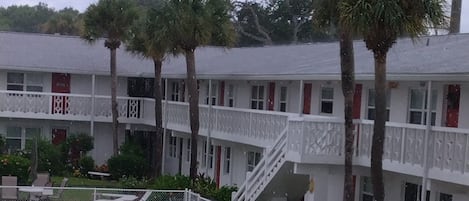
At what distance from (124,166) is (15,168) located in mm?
5318

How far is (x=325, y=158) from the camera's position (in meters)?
20.2

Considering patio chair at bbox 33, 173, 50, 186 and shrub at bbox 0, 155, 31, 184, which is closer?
patio chair at bbox 33, 173, 50, 186

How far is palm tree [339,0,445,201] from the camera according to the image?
15.9 metres

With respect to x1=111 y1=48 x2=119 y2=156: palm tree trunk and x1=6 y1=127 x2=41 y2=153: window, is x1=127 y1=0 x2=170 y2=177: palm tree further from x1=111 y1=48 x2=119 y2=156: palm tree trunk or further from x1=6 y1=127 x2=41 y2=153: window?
x1=6 y1=127 x2=41 y2=153: window

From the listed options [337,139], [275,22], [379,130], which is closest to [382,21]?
[379,130]

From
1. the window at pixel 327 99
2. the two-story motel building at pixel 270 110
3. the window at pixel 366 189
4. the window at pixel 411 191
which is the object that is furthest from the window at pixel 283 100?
the window at pixel 411 191

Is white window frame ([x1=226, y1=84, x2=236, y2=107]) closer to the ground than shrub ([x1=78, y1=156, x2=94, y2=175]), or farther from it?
farther from it

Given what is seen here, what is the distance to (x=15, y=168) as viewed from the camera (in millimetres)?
32719

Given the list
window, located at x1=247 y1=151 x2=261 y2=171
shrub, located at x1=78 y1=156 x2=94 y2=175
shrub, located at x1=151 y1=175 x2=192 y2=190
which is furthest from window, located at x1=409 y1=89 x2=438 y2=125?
shrub, located at x1=78 y1=156 x2=94 y2=175

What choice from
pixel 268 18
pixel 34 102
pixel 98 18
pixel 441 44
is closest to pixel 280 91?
pixel 441 44

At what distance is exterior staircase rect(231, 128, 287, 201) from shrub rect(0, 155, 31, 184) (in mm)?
12398

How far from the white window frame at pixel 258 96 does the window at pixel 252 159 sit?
5.65 ft

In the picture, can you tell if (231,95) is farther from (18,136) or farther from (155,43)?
(18,136)

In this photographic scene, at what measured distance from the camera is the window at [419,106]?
1961 cm
